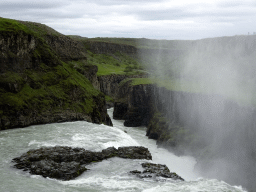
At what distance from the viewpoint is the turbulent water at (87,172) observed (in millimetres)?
22453

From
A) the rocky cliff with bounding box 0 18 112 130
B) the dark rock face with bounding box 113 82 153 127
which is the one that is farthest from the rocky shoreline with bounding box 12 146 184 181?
the dark rock face with bounding box 113 82 153 127

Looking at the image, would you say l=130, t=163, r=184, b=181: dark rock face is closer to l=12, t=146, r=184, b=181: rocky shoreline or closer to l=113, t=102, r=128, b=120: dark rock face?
l=12, t=146, r=184, b=181: rocky shoreline

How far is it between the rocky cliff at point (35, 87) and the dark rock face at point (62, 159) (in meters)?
13.7

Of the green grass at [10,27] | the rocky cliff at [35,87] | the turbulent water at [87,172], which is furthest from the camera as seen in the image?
the green grass at [10,27]

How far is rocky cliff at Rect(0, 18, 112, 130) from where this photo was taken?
4100 cm

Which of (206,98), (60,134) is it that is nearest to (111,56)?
(206,98)

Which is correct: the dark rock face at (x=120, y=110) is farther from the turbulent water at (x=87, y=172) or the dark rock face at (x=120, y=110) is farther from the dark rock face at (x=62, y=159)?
the dark rock face at (x=62, y=159)

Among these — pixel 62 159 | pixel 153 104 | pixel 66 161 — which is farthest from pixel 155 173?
pixel 153 104

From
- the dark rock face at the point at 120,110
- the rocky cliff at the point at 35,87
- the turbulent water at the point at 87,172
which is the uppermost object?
the rocky cliff at the point at 35,87

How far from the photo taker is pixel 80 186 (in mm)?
23141

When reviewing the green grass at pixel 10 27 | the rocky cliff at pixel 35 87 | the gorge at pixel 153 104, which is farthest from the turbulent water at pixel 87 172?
the green grass at pixel 10 27

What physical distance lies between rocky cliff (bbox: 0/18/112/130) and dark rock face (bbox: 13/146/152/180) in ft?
44.8

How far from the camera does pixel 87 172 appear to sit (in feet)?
86.0

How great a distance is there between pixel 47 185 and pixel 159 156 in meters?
31.4
